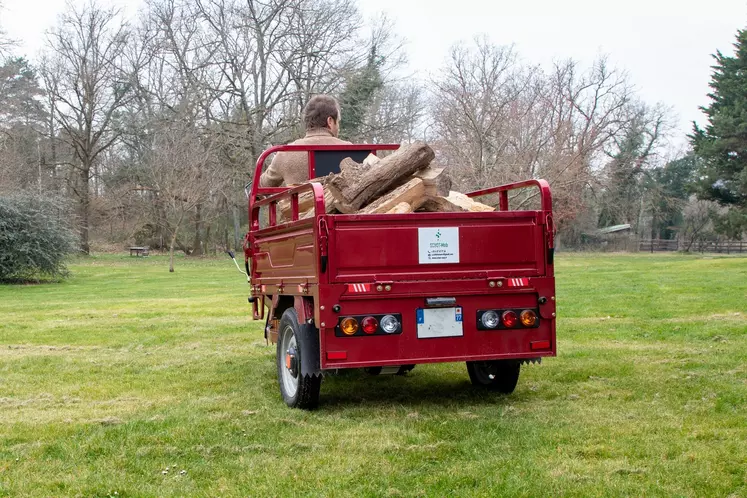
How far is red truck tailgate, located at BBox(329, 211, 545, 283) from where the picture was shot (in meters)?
5.68

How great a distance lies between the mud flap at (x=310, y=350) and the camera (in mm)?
5848

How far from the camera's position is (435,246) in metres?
5.85

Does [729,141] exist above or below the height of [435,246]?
above

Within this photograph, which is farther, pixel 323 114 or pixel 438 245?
pixel 323 114

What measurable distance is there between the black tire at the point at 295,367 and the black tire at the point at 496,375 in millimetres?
1521

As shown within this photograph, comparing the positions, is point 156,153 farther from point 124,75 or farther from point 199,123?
point 124,75

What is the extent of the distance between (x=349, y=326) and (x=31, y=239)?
2306 centimetres

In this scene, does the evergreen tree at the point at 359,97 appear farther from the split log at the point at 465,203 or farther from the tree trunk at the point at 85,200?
the split log at the point at 465,203

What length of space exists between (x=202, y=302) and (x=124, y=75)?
32.7 m

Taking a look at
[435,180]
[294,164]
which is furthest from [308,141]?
[435,180]

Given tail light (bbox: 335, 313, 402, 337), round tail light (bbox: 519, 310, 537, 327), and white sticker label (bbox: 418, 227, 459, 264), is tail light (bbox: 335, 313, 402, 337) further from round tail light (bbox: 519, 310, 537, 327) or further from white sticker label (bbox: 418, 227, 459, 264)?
round tail light (bbox: 519, 310, 537, 327)

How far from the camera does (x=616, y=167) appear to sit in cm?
4997

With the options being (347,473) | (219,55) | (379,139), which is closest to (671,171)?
(379,139)

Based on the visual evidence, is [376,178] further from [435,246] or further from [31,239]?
[31,239]
